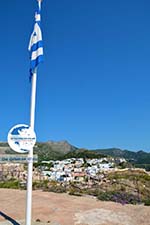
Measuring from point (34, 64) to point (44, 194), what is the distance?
709 centimetres

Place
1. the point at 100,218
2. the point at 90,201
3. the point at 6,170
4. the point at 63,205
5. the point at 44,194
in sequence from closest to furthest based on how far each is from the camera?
1. the point at 100,218
2. the point at 63,205
3. the point at 90,201
4. the point at 44,194
5. the point at 6,170

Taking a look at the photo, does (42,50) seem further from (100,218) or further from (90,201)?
(90,201)

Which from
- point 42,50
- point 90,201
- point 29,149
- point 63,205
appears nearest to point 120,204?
point 90,201

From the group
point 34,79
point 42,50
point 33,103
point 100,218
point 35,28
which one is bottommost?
point 100,218

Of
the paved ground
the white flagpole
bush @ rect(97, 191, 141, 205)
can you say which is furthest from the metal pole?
bush @ rect(97, 191, 141, 205)

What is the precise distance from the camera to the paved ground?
10703mm

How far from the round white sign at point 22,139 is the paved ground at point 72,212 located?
2064 millimetres

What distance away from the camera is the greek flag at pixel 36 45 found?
9325 mm

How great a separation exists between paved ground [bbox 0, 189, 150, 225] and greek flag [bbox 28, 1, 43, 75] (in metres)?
3.90

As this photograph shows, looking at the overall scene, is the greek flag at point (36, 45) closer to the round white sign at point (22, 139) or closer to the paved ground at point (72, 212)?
the round white sign at point (22, 139)

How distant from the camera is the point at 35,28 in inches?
375

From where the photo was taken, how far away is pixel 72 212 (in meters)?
11.7

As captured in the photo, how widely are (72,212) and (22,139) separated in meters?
3.70

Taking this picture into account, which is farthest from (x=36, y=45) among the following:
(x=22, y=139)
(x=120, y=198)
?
(x=120, y=198)
